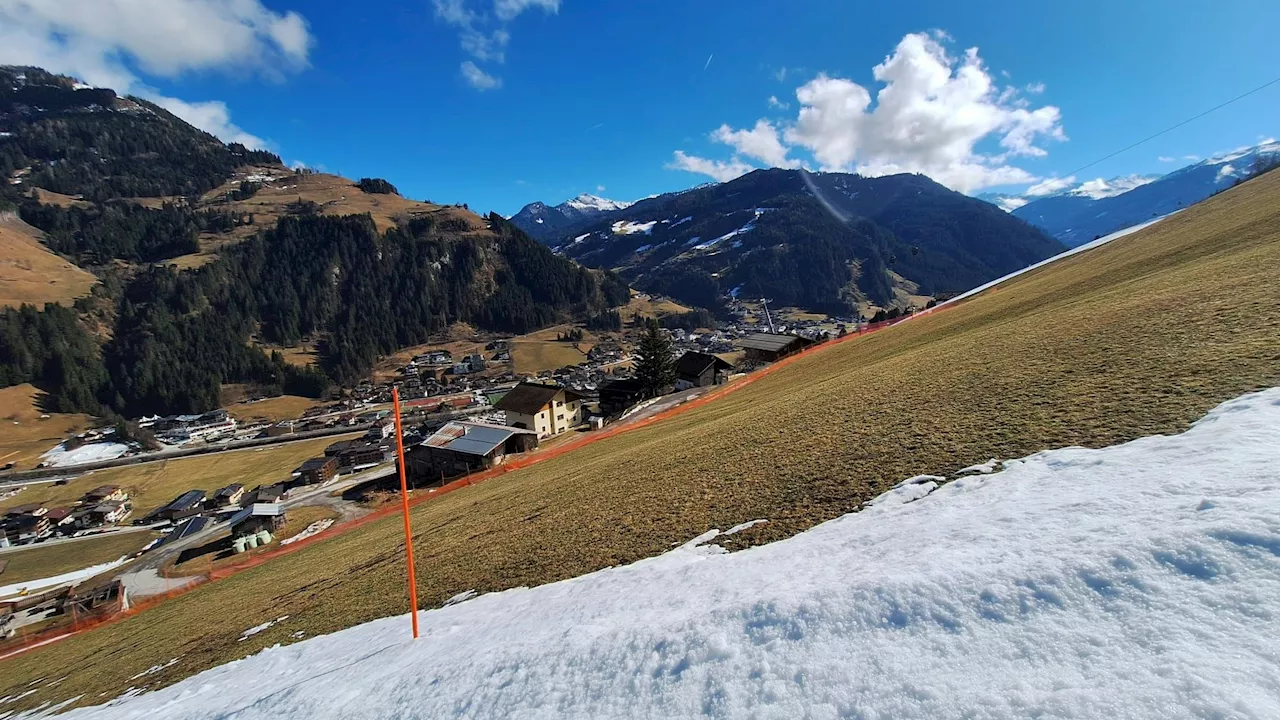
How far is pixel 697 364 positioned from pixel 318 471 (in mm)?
54011

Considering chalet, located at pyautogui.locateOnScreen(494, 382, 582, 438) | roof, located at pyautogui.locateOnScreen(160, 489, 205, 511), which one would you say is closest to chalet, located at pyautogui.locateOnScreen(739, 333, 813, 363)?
chalet, located at pyautogui.locateOnScreen(494, 382, 582, 438)

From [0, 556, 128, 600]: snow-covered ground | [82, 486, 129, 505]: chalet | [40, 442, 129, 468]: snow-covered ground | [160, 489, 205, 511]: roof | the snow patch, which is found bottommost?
[0, 556, 128, 600]: snow-covered ground

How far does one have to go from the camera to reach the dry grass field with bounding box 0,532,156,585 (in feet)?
164

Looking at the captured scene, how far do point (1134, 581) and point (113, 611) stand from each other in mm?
47315

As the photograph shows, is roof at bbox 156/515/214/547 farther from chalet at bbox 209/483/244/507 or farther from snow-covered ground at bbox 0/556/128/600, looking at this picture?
chalet at bbox 209/483/244/507

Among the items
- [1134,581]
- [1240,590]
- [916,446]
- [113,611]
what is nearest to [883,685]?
[1134,581]

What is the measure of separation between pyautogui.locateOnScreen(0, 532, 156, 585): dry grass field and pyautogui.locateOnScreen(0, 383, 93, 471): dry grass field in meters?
63.1

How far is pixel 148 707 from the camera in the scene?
9.62 m

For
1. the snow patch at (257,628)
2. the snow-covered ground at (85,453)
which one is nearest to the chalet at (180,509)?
the snow-covered ground at (85,453)

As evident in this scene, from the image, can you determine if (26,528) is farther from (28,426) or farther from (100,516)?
(28,426)

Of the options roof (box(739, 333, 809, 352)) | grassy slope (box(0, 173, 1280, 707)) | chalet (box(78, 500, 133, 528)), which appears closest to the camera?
grassy slope (box(0, 173, 1280, 707))

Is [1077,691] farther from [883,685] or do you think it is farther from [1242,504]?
[1242,504]

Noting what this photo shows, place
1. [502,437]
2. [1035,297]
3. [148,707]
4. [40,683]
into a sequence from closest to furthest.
Result: [148,707] < [40,683] < [1035,297] < [502,437]

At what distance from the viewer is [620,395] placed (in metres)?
65.6
